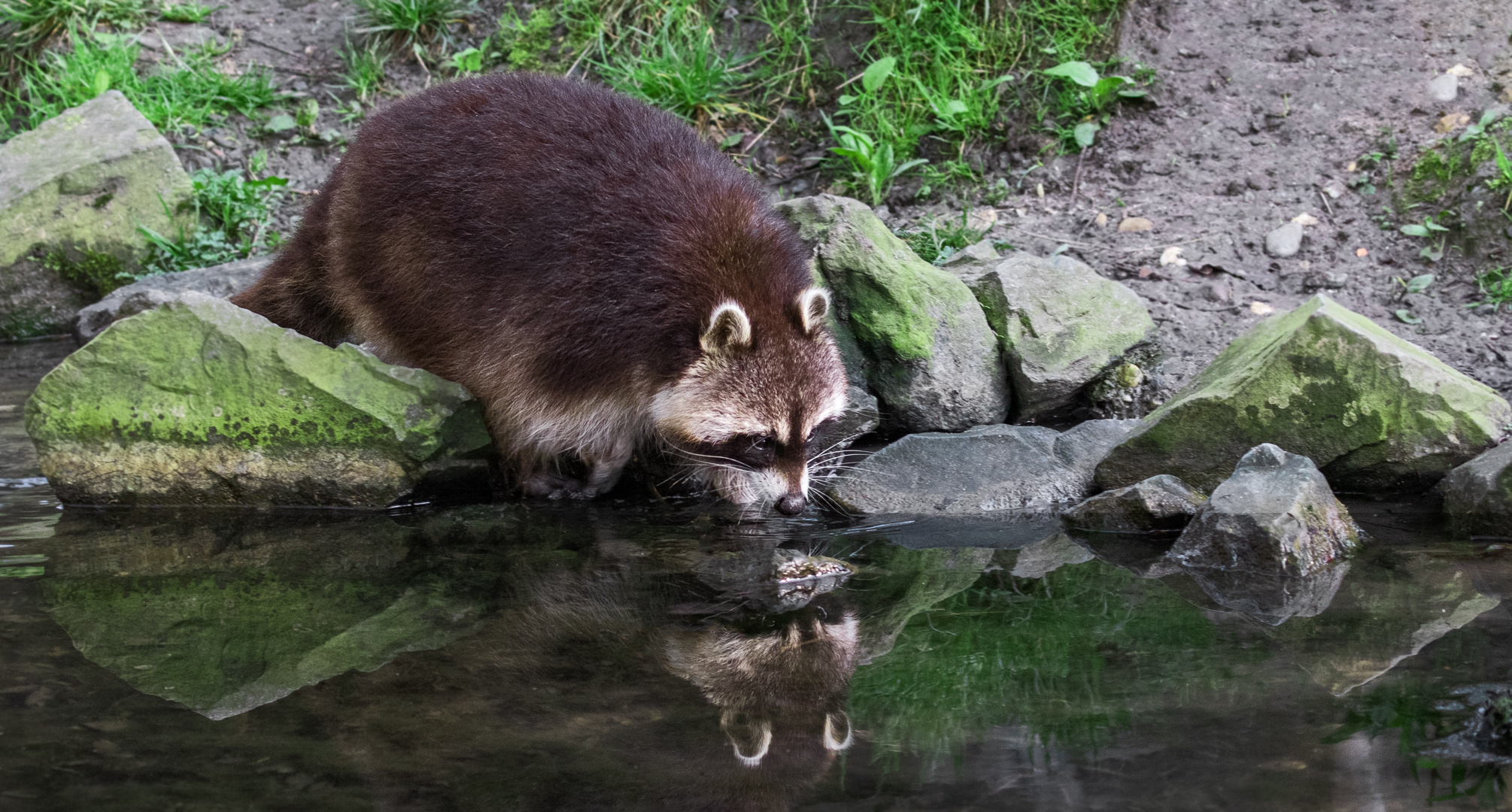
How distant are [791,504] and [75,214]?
462 centimetres

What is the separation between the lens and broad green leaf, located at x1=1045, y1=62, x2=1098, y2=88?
19.2 feet

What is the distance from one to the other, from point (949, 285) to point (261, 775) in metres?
3.19

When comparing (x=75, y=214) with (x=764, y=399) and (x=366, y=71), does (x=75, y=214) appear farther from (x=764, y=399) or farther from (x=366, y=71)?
(x=764, y=399)

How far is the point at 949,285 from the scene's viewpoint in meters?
4.66

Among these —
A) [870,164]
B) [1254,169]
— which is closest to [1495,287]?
[1254,169]

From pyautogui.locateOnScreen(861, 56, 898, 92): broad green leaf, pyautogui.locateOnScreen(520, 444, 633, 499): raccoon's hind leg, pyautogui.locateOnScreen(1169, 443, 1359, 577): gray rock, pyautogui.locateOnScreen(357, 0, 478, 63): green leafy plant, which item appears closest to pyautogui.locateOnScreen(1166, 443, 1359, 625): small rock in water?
pyautogui.locateOnScreen(1169, 443, 1359, 577): gray rock

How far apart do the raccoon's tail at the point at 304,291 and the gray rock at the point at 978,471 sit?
230 centimetres

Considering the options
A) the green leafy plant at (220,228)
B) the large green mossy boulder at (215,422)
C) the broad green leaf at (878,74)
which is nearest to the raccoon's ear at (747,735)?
the large green mossy boulder at (215,422)

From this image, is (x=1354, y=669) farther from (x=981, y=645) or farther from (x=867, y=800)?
(x=867, y=800)

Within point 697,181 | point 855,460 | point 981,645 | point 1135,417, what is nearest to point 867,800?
point 981,645

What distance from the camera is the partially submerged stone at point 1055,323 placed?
4.54 metres

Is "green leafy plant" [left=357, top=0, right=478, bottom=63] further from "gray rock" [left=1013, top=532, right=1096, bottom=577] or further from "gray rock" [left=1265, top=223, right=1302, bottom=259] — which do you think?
"gray rock" [left=1013, top=532, right=1096, bottom=577]

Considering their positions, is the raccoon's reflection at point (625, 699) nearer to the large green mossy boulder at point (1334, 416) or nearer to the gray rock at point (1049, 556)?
the gray rock at point (1049, 556)

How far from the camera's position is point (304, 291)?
487 centimetres
